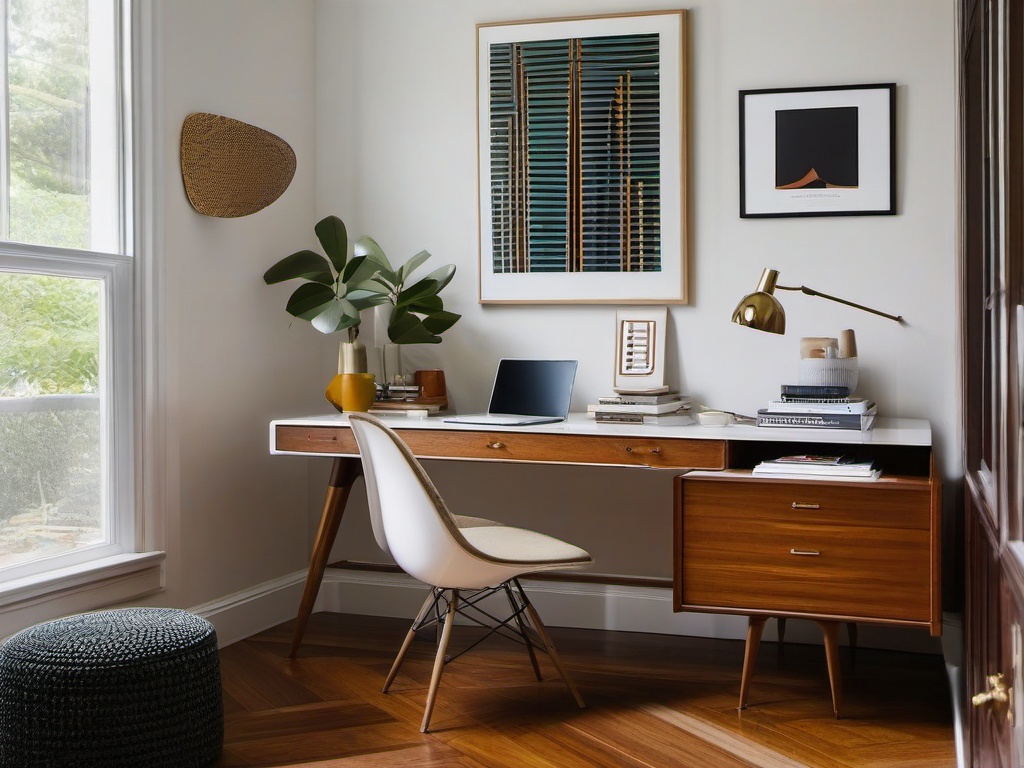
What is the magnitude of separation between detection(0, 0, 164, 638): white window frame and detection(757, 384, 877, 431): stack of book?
1.72 metres

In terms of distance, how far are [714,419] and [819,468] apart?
0.49m

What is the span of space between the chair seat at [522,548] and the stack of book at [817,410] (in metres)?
0.63

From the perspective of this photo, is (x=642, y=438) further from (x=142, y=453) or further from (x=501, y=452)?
(x=142, y=453)

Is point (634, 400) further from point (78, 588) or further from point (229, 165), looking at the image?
point (78, 588)

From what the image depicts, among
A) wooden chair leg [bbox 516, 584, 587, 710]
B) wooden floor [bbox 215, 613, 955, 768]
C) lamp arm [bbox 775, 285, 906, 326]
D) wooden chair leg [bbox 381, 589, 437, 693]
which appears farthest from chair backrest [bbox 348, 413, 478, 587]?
lamp arm [bbox 775, 285, 906, 326]

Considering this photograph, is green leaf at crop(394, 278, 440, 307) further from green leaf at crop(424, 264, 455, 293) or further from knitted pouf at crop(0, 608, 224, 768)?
knitted pouf at crop(0, 608, 224, 768)

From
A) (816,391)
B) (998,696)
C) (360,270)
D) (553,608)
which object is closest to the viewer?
(998,696)

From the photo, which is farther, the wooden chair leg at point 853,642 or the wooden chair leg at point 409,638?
the wooden chair leg at point 853,642

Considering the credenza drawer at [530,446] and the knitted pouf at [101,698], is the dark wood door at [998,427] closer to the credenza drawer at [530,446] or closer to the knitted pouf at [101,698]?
the credenza drawer at [530,446]

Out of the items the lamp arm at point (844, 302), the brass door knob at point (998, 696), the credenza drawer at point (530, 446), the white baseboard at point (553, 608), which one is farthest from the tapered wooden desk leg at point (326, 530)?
the brass door knob at point (998, 696)

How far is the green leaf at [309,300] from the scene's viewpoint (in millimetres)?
3172

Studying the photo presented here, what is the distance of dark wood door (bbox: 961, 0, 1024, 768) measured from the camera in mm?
1312

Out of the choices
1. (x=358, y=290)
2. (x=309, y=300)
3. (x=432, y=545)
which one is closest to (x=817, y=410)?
(x=432, y=545)

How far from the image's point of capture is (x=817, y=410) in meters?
2.62
